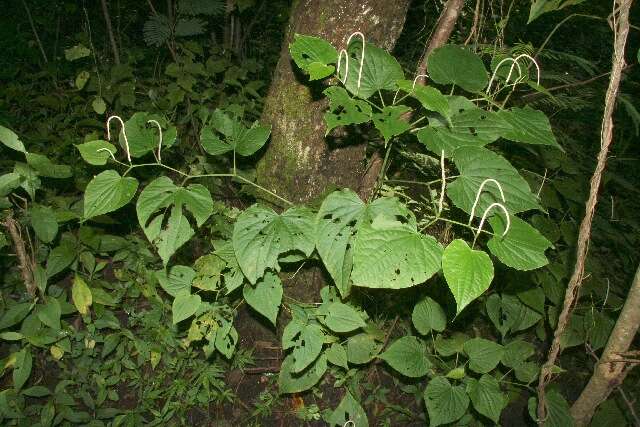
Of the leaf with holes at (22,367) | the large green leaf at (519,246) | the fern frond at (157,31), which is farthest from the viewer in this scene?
the fern frond at (157,31)

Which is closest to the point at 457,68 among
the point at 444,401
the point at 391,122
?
the point at 391,122

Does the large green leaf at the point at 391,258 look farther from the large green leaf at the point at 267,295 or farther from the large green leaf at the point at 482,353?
the large green leaf at the point at 482,353

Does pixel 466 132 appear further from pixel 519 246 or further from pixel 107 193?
pixel 107 193

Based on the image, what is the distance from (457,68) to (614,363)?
42.2 inches

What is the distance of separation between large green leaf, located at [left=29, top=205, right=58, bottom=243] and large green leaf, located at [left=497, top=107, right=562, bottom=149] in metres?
1.62

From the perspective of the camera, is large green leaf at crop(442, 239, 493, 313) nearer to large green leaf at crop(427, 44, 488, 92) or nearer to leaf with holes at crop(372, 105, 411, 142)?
leaf with holes at crop(372, 105, 411, 142)

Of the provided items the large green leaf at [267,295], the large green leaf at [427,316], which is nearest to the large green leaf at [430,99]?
the large green leaf at [267,295]

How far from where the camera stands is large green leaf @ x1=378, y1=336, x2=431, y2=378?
1.64 m

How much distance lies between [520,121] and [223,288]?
3.74ft

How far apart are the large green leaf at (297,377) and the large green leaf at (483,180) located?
875 mm

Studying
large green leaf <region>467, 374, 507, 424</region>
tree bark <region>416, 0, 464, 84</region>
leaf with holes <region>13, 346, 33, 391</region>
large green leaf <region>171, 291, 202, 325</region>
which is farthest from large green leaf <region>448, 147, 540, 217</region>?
leaf with holes <region>13, 346, 33, 391</region>

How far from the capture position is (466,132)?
1.23 meters

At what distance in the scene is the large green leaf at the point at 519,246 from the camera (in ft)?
3.15

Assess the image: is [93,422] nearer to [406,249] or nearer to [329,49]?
[406,249]
